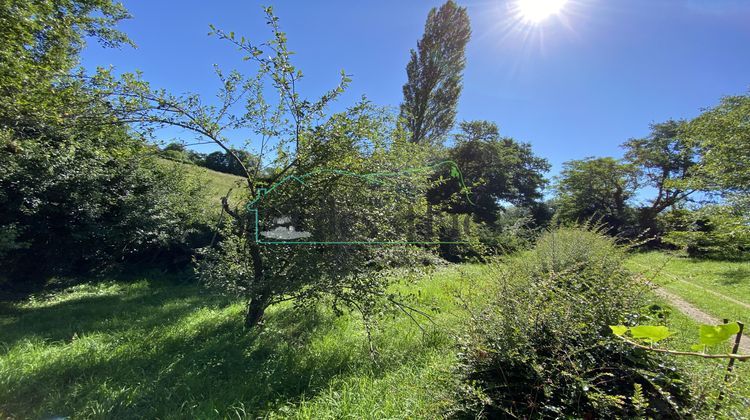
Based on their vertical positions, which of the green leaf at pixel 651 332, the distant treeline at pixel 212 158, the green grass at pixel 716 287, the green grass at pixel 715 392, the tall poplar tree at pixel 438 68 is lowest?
the green grass at pixel 716 287

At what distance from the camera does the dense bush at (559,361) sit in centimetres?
206

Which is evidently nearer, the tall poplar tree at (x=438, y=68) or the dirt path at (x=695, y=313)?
the dirt path at (x=695, y=313)

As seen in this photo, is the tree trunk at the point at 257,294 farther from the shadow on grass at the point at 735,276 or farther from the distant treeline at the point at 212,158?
the shadow on grass at the point at 735,276

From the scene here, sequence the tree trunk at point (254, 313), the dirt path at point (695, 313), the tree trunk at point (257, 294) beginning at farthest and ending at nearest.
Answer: the dirt path at point (695, 313) < the tree trunk at point (254, 313) < the tree trunk at point (257, 294)

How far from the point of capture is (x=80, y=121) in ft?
11.3

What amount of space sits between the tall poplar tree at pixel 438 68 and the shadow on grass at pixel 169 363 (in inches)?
503

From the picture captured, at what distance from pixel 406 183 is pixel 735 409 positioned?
10.1ft

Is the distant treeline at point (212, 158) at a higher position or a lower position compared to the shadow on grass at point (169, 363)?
higher

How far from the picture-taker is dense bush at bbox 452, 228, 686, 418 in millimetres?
2059

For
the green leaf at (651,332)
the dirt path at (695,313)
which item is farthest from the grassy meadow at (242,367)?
the green leaf at (651,332)

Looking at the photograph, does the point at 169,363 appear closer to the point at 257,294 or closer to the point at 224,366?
the point at 224,366

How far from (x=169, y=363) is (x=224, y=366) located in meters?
0.66

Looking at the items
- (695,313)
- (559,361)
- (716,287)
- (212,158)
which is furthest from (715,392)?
(212,158)

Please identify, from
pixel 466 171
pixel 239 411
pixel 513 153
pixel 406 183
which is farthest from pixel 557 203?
pixel 239 411
